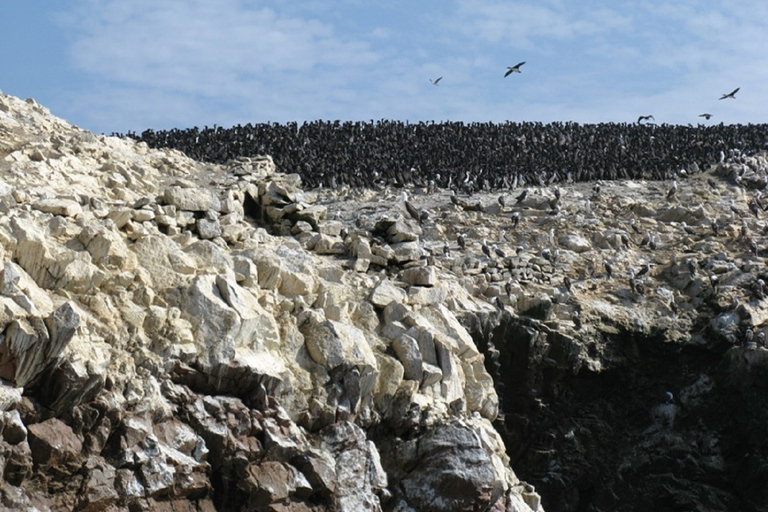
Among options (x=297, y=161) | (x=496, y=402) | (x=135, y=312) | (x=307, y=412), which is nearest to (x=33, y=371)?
(x=135, y=312)

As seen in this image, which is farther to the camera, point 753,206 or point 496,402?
point 753,206

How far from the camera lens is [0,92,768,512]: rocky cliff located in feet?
49.6

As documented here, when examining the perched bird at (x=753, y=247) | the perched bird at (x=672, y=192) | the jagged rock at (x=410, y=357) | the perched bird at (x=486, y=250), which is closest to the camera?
the jagged rock at (x=410, y=357)

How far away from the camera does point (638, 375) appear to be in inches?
907

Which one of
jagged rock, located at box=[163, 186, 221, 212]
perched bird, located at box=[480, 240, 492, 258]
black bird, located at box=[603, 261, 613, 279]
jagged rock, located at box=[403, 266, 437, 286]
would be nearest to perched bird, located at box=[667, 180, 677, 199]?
black bird, located at box=[603, 261, 613, 279]

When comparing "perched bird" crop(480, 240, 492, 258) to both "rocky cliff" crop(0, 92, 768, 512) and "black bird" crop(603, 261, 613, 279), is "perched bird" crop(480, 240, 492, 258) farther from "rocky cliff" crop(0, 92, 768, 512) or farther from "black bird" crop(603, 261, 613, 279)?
"black bird" crop(603, 261, 613, 279)

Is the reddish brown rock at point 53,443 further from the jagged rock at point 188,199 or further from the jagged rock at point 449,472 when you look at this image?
the jagged rock at point 188,199

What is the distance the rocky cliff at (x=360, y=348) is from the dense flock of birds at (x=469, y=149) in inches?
151

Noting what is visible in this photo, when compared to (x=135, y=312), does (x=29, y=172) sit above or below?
above

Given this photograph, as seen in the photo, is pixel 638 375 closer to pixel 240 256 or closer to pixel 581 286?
pixel 581 286

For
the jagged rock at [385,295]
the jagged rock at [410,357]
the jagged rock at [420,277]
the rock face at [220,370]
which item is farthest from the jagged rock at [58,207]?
the jagged rock at [420,277]

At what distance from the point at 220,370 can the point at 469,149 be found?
23267mm

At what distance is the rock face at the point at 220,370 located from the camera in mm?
14656

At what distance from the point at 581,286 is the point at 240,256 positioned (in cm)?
834
